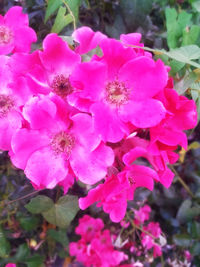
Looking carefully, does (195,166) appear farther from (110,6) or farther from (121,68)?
(121,68)

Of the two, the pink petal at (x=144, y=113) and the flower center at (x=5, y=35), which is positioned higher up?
the pink petal at (x=144, y=113)

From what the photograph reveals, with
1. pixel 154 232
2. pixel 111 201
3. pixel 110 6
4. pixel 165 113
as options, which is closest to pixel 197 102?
pixel 165 113

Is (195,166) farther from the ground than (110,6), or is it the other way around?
(110,6)

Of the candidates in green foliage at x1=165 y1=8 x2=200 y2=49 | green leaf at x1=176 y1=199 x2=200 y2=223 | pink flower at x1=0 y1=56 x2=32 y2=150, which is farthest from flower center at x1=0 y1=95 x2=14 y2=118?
green leaf at x1=176 y1=199 x2=200 y2=223

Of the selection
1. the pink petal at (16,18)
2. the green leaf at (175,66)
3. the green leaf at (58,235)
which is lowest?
the green leaf at (58,235)

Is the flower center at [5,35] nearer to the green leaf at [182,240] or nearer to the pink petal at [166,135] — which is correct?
the pink petal at [166,135]

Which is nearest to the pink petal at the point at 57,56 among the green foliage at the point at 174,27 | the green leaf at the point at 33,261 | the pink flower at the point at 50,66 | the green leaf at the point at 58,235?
the pink flower at the point at 50,66

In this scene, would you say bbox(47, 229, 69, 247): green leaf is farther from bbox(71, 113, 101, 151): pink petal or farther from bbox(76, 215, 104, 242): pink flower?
bbox(71, 113, 101, 151): pink petal
